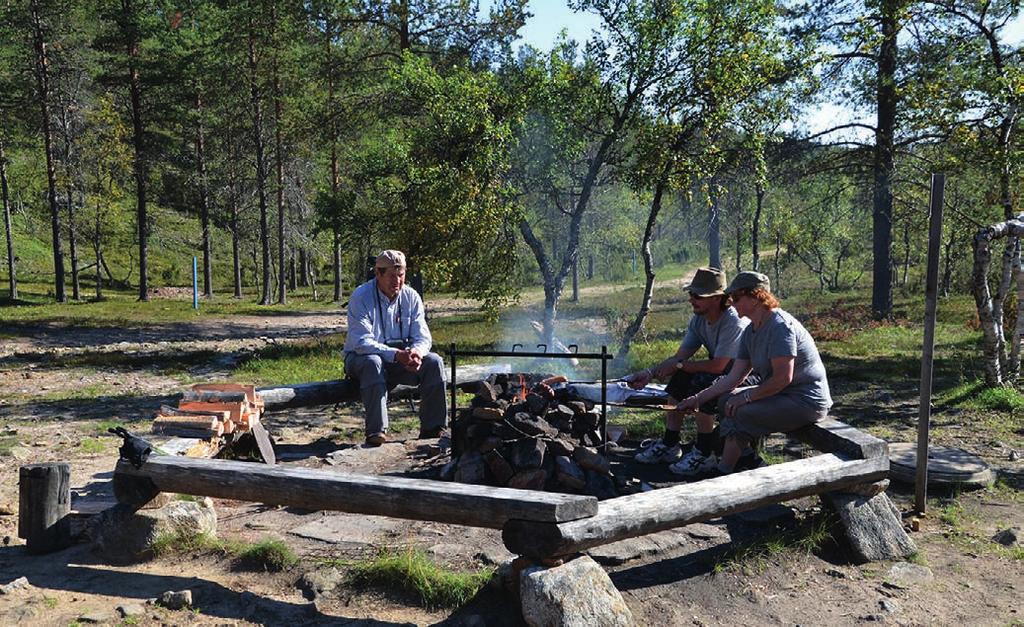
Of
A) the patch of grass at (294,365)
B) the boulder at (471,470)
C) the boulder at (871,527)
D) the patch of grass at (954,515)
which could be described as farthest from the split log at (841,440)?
the patch of grass at (294,365)

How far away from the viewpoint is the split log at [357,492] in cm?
355

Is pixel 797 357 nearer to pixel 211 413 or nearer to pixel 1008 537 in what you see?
pixel 1008 537

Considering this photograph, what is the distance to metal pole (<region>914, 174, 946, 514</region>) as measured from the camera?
186 inches

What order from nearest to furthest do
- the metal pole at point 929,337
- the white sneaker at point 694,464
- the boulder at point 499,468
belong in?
the metal pole at point 929,337, the boulder at point 499,468, the white sneaker at point 694,464

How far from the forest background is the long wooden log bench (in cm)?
536

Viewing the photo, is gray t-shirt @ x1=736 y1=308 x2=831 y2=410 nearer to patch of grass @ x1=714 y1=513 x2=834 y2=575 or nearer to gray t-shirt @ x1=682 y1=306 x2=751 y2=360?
gray t-shirt @ x1=682 y1=306 x2=751 y2=360

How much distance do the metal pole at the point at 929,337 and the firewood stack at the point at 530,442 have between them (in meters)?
2.10

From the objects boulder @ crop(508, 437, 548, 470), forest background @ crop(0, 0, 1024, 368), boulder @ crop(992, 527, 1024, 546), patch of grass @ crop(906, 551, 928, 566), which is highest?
forest background @ crop(0, 0, 1024, 368)

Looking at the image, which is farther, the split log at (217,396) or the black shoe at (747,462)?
the split log at (217,396)

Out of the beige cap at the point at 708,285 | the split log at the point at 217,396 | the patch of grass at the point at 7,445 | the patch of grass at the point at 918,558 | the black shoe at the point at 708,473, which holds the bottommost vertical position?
the patch of grass at the point at 918,558

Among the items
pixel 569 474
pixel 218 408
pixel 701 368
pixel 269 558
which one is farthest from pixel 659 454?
pixel 218 408

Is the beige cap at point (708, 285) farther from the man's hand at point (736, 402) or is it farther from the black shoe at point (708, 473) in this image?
the black shoe at point (708, 473)

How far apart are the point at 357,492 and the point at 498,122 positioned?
25.4 ft

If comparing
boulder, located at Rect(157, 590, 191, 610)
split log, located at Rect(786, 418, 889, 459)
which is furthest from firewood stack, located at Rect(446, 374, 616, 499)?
boulder, located at Rect(157, 590, 191, 610)
